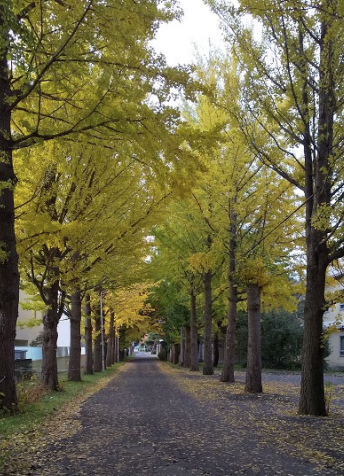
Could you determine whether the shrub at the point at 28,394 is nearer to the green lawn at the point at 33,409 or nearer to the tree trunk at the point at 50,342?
the green lawn at the point at 33,409

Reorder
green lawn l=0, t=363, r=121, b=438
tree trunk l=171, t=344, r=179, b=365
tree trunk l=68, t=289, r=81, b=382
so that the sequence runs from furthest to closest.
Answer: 1. tree trunk l=171, t=344, r=179, b=365
2. tree trunk l=68, t=289, r=81, b=382
3. green lawn l=0, t=363, r=121, b=438

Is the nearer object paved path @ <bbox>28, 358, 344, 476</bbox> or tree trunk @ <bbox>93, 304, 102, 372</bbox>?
paved path @ <bbox>28, 358, 344, 476</bbox>

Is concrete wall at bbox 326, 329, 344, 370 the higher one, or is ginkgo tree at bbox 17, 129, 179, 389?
ginkgo tree at bbox 17, 129, 179, 389

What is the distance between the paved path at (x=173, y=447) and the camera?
4578mm

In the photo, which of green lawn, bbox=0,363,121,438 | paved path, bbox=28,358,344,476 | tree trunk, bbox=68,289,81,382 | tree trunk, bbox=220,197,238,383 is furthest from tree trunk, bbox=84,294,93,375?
paved path, bbox=28,358,344,476

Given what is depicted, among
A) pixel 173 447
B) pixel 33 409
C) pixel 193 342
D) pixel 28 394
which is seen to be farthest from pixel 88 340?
pixel 173 447

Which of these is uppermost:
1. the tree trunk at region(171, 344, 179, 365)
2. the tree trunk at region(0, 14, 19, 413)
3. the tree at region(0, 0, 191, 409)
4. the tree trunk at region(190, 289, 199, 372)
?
the tree at region(0, 0, 191, 409)

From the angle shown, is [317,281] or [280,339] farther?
[280,339]

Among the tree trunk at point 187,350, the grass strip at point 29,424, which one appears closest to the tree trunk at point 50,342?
the grass strip at point 29,424

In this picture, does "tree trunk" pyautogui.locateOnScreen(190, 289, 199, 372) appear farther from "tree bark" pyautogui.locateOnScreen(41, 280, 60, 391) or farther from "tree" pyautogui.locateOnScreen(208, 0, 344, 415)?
"tree" pyautogui.locateOnScreen(208, 0, 344, 415)

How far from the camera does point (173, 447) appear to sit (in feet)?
18.1

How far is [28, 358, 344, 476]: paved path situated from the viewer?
458cm

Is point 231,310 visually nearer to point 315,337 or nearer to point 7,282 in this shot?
point 315,337

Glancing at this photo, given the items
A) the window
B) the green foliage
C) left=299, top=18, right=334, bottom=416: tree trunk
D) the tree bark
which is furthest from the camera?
the window
